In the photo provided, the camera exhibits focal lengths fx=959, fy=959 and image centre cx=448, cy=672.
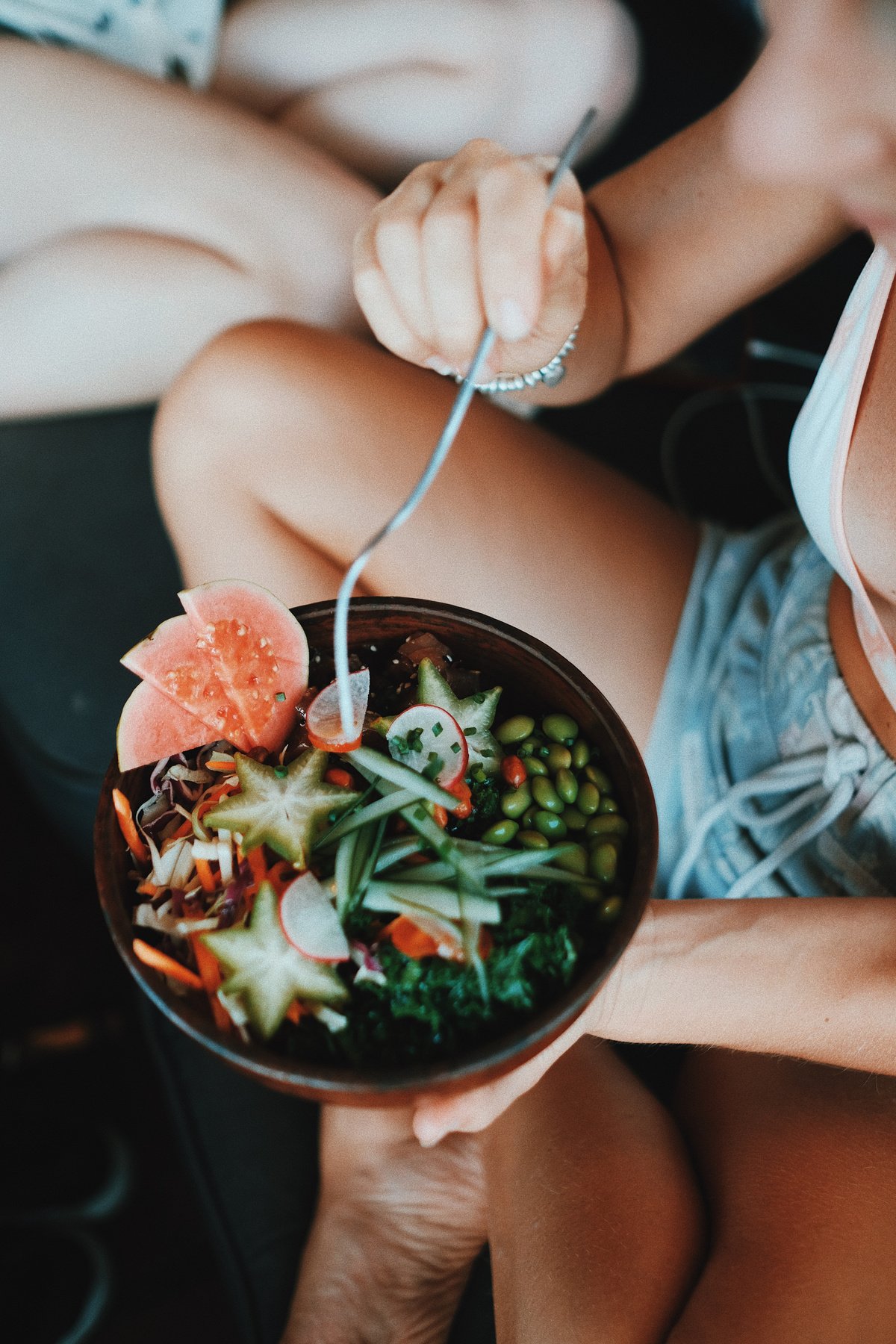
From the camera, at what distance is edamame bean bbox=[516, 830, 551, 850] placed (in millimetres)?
592

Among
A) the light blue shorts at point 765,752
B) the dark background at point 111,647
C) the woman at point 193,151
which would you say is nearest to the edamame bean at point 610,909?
the light blue shorts at point 765,752

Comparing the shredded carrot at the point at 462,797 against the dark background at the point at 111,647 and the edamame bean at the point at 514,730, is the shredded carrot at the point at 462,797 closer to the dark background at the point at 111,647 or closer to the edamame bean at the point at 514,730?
the edamame bean at the point at 514,730

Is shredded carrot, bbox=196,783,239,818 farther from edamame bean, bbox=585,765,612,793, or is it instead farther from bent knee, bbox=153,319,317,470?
bent knee, bbox=153,319,317,470

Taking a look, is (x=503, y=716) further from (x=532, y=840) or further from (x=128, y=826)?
(x=128, y=826)

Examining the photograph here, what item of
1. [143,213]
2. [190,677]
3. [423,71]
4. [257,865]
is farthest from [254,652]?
[423,71]

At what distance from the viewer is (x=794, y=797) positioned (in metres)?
0.87

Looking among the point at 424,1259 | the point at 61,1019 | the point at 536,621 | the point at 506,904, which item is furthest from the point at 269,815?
the point at 61,1019

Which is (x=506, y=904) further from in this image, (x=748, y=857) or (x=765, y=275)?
(x=765, y=275)

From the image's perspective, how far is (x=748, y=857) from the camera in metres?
0.87

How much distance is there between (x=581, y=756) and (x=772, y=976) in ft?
0.80

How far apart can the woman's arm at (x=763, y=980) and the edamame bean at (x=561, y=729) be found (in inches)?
6.5

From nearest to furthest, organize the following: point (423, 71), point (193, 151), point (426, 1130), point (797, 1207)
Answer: point (426, 1130) < point (797, 1207) < point (193, 151) < point (423, 71)

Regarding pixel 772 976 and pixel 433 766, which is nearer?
pixel 433 766

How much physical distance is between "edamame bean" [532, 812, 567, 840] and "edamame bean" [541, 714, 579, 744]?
5cm
